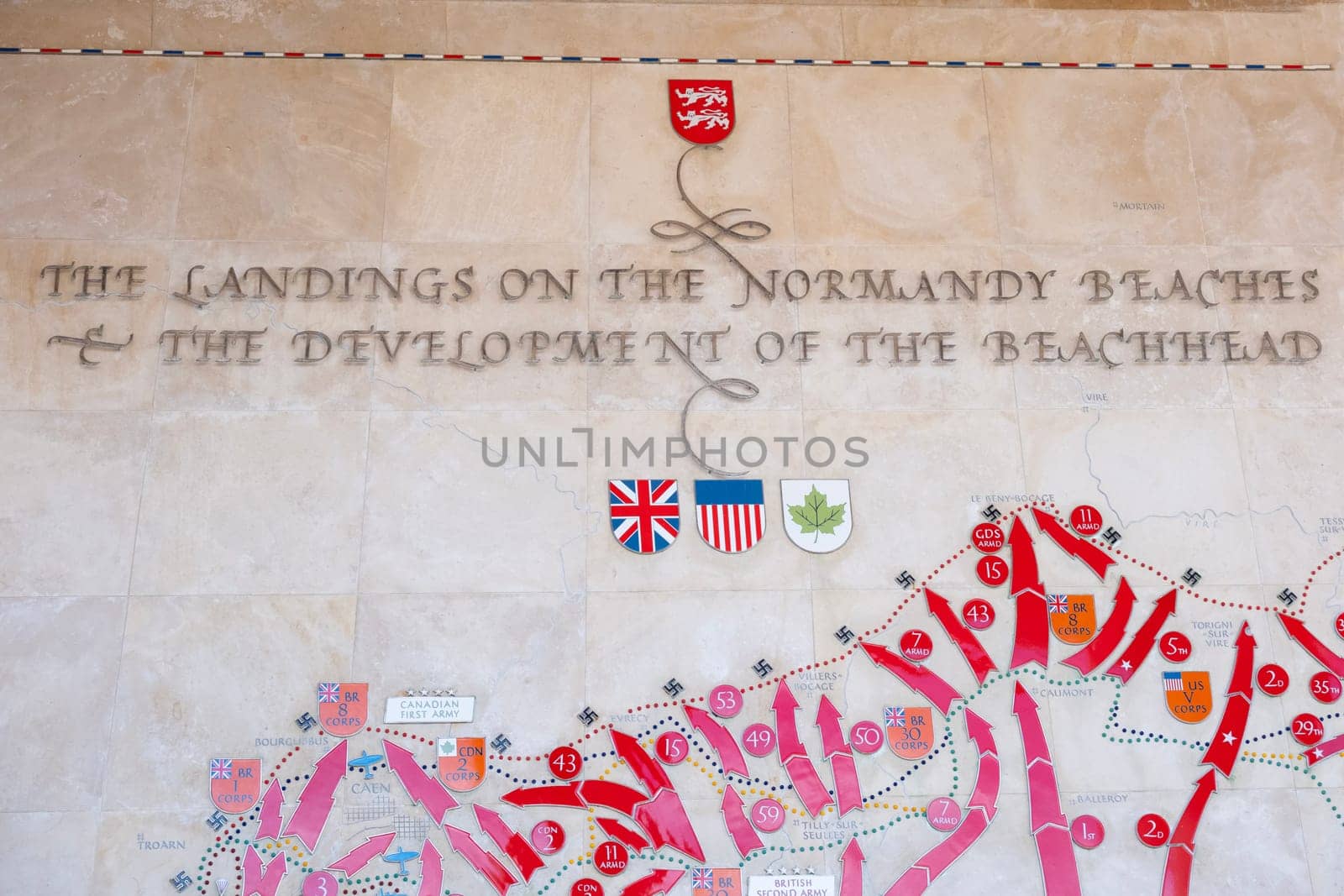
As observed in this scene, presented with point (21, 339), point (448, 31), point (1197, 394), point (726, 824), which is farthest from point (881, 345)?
point (21, 339)

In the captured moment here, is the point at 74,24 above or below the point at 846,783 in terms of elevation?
above

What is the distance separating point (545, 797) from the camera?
4133mm

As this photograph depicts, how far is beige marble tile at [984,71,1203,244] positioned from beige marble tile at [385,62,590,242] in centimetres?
182

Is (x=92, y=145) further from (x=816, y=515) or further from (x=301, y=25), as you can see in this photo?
(x=816, y=515)

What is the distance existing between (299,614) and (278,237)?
154 centimetres

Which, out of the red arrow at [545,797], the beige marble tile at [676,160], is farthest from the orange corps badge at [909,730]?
the beige marble tile at [676,160]

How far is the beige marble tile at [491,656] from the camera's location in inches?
165

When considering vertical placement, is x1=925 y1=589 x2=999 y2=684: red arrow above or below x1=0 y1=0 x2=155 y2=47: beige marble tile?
below

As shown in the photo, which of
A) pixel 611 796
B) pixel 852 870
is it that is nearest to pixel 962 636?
pixel 852 870

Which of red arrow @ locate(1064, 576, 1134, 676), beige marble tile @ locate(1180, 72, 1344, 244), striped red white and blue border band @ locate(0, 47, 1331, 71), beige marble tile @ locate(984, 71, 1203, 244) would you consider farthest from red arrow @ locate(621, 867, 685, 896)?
beige marble tile @ locate(1180, 72, 1344, 244)

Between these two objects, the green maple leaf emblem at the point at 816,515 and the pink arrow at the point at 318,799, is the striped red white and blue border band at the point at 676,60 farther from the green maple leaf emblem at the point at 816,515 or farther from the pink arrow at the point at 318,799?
the pink arrow at the point at 318,799

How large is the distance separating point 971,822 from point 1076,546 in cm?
112

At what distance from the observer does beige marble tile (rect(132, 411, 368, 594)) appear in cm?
430

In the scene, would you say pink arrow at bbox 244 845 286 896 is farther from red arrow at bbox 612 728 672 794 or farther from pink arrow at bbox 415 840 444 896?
red arrow at bbox 612 728 672 794
